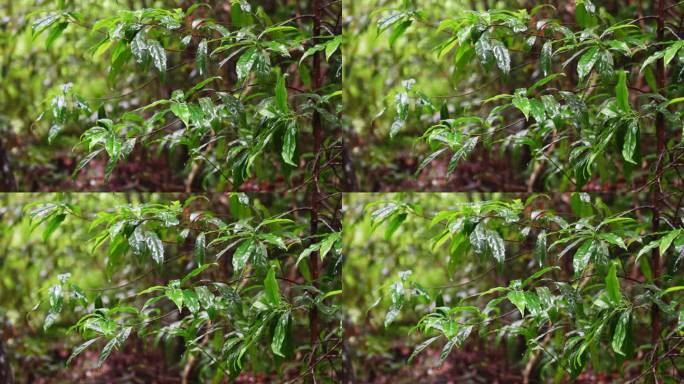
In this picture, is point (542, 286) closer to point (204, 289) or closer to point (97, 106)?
point (204, 289)

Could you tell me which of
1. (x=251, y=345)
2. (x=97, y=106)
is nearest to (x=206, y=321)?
(x=251, y=345)

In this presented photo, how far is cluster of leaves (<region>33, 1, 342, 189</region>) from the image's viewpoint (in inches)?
95.3

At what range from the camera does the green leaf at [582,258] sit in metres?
2.34

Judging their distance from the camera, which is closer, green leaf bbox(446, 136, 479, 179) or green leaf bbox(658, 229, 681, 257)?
green leaf bbox(658, 229, 681, 257)

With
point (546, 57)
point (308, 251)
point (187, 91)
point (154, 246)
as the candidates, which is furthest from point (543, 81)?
point (154, 246)

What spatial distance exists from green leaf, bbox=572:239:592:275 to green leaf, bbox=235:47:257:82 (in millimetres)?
1055

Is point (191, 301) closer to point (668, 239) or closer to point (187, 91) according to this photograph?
point (187, 91)

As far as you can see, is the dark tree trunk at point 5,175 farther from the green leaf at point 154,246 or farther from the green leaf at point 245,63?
the green leaf at point 245,63

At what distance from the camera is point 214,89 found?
2.58 metres

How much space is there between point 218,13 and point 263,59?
0.97ft

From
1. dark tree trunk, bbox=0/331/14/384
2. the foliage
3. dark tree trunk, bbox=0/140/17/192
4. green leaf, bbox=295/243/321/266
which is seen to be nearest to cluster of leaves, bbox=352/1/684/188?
the foliage

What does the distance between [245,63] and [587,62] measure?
97 centimetres

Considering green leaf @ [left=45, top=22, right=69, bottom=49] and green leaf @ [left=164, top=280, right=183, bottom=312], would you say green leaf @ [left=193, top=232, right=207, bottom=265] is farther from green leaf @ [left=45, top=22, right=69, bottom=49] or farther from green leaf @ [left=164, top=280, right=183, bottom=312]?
green leaf @ [left=45, top=22, right=69, bottom=49]

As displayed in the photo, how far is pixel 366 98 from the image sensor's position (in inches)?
102
